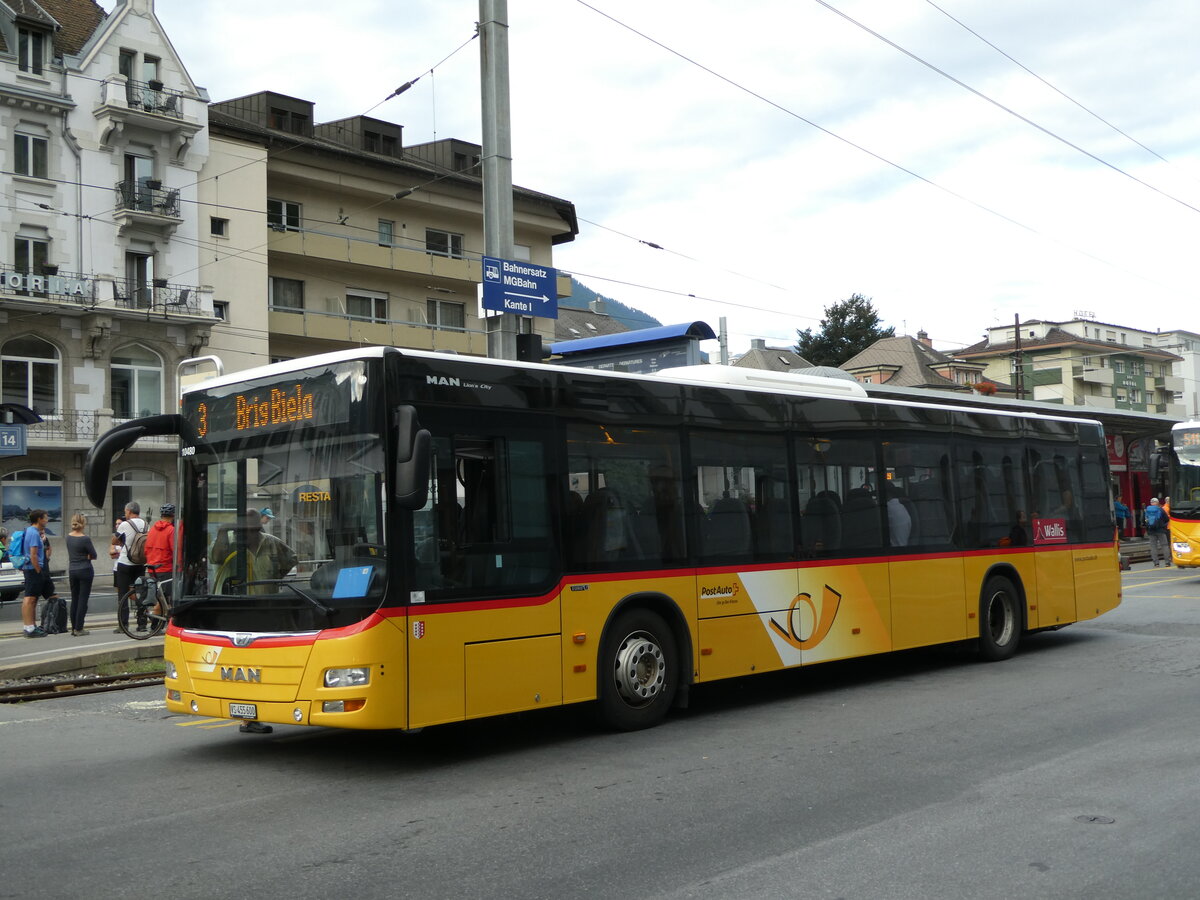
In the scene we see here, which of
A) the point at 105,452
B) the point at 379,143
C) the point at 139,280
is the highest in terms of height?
the point at 379,143

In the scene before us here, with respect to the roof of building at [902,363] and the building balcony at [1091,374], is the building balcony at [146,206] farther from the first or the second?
the building balcony at [1091,374]

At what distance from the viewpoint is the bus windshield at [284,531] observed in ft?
25.0

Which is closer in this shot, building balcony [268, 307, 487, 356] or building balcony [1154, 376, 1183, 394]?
building balcony [268, 307, 487, 356]

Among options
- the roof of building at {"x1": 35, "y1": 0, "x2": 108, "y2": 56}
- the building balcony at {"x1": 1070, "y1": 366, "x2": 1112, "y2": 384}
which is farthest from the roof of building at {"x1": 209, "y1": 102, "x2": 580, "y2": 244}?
the building balcony at {"x1": 1070, "y1": 366, "x2": 1112, "y2": 384}

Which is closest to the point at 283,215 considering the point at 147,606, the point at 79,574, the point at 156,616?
the point at 79,574

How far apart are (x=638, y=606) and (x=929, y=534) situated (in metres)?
4.28

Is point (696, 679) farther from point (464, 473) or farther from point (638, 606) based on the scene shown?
point (464, 473)

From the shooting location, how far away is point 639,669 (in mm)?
9227

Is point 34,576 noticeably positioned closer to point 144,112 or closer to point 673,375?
point 673,375

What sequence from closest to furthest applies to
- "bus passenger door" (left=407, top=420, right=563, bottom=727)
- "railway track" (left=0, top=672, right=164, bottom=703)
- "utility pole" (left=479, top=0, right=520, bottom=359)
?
1. "bus passenger door" (left=407, top=420, right=563, bottom=727)
2. "railway track" (left=0, top=672, right=164, bottom=703)
3. "utility pole" (left=479, top=0, right=520, bottom=359)

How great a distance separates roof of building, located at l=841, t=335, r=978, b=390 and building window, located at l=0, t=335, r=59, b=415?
52164 millimetres

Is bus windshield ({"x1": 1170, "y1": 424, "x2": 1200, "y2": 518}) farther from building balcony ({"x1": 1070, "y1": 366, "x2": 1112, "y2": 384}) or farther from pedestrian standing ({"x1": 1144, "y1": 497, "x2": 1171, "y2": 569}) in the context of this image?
building balcony ({"x1": 1070, "y1": 366, "x2": 1112, "y2": 384})

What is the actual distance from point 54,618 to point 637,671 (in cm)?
1175

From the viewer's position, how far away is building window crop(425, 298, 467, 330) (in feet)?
156
